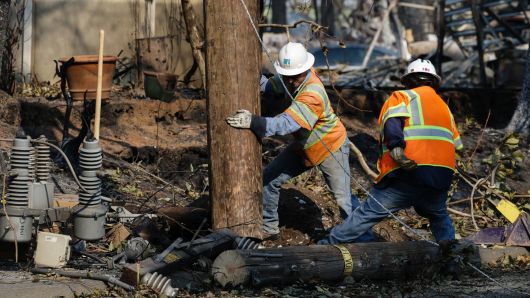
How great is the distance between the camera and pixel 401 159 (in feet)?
26.1

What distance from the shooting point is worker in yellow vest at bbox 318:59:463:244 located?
8.06 meters

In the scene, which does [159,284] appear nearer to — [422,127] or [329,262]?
[329,262]

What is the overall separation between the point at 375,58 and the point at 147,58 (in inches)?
474

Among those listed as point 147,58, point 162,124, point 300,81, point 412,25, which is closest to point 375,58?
point 412,25

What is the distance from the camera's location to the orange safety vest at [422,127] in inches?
318

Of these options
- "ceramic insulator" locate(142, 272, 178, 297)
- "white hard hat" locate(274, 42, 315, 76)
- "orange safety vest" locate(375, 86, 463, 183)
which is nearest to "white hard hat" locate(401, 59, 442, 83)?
"orange safety vest" locate(375, 86, 463, 183)

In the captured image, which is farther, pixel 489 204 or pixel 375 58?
pixel 375 58

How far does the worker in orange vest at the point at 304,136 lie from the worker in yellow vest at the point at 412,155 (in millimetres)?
468

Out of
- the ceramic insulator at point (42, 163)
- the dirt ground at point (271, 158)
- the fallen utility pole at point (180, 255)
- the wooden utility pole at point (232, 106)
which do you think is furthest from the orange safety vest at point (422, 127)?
the ceramic insulator at point (42, 163)

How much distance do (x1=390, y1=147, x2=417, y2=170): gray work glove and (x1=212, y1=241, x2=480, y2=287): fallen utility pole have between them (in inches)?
23.7

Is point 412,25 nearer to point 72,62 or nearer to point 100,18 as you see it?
point 100,18

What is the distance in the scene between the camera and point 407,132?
8.12 meters

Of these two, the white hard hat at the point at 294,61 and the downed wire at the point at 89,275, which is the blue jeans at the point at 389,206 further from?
the downed wire at the point at 89,275

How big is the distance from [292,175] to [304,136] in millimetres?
425
